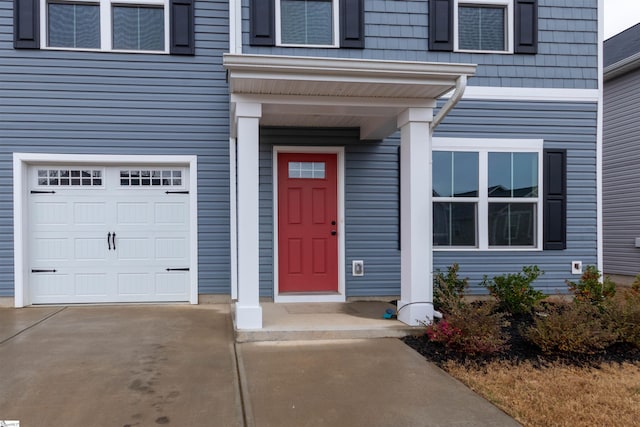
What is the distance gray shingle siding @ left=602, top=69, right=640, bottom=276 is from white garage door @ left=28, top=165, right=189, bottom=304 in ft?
29.1

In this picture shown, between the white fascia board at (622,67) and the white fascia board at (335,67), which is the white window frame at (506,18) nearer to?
the white fascia board at (335,67)

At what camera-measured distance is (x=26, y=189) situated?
20.1ft

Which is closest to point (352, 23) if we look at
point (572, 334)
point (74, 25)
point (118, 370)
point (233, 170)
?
point (233, 170)

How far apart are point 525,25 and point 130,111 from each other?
5.66 metres

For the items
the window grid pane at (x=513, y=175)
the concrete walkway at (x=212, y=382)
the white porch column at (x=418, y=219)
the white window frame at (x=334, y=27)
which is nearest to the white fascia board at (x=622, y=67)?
the window grid pane at (x=513, y=175)

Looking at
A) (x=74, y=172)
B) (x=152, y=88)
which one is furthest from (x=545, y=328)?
(x=74, y=172)

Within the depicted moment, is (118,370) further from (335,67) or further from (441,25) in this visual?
(441,25)

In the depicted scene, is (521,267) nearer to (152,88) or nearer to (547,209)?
(547,209)

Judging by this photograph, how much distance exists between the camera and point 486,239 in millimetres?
6523

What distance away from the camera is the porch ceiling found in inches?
166

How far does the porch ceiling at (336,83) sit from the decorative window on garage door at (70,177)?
263cm

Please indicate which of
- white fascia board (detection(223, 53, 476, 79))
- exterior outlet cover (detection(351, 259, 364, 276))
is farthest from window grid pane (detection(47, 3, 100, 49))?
exterior outlet cover (detection(351, 259, 364, 276))

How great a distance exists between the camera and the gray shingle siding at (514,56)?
633cm

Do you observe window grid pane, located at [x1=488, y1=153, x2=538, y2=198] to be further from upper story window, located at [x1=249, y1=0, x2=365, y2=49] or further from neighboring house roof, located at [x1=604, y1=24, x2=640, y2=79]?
neighboring house roof, located at [x1=604, y1=24, x2=640, y2=79]
